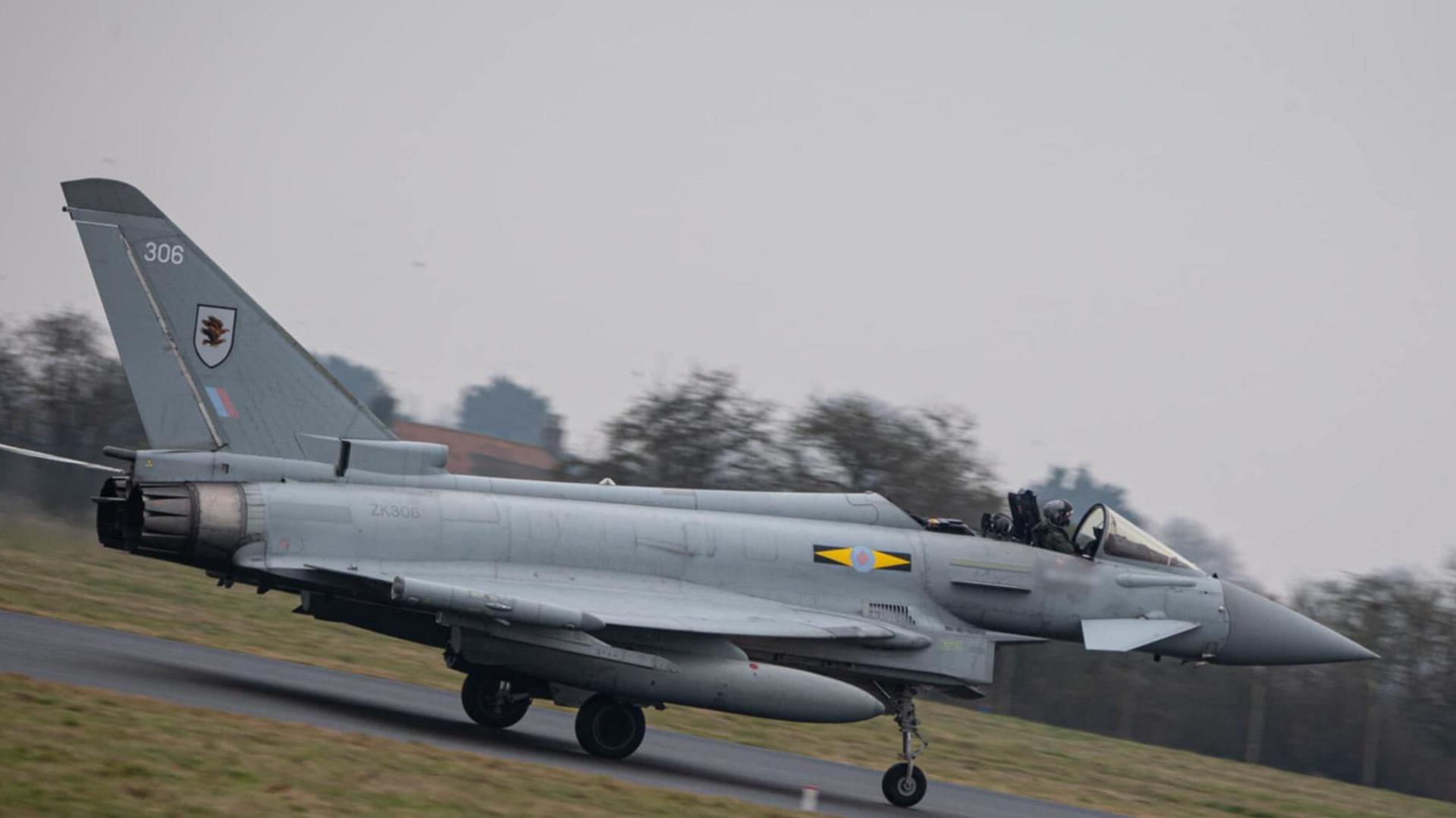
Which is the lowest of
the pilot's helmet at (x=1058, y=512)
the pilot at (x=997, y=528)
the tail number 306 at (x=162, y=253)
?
the pilot at (x=997, y=528)

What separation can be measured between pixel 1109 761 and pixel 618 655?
12819 millimetres

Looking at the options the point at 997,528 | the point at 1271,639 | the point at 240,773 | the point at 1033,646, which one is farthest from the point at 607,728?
the point at 1033,646

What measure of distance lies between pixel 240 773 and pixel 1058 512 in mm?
9642

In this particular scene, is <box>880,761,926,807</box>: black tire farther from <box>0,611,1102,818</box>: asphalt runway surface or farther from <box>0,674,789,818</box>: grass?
<box>0,674,789,818</box>: grass

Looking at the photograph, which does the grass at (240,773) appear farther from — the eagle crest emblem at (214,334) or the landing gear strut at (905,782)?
the eagle crest emblem at (214,334)

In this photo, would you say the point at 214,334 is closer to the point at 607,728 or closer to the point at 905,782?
the point at 607,728

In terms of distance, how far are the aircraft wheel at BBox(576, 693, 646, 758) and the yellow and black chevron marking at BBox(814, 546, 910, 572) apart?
2.58m

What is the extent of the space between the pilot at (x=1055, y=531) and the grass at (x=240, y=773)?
17.7ft

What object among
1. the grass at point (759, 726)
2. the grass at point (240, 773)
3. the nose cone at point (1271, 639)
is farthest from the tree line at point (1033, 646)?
the grass at point (240, 773)

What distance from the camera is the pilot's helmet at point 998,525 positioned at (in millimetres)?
15945

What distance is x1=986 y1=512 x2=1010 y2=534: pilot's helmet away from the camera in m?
15.9

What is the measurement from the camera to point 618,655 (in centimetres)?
1291

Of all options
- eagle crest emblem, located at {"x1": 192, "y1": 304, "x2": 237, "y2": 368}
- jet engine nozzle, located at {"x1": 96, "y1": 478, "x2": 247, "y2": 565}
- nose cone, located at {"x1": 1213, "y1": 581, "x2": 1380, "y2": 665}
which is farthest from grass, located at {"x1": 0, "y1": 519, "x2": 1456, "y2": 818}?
eagle crest emblem, located at {"x1": 192, "y1": 304, "x2": 237, "y2": 368}

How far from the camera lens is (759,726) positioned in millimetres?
19891
